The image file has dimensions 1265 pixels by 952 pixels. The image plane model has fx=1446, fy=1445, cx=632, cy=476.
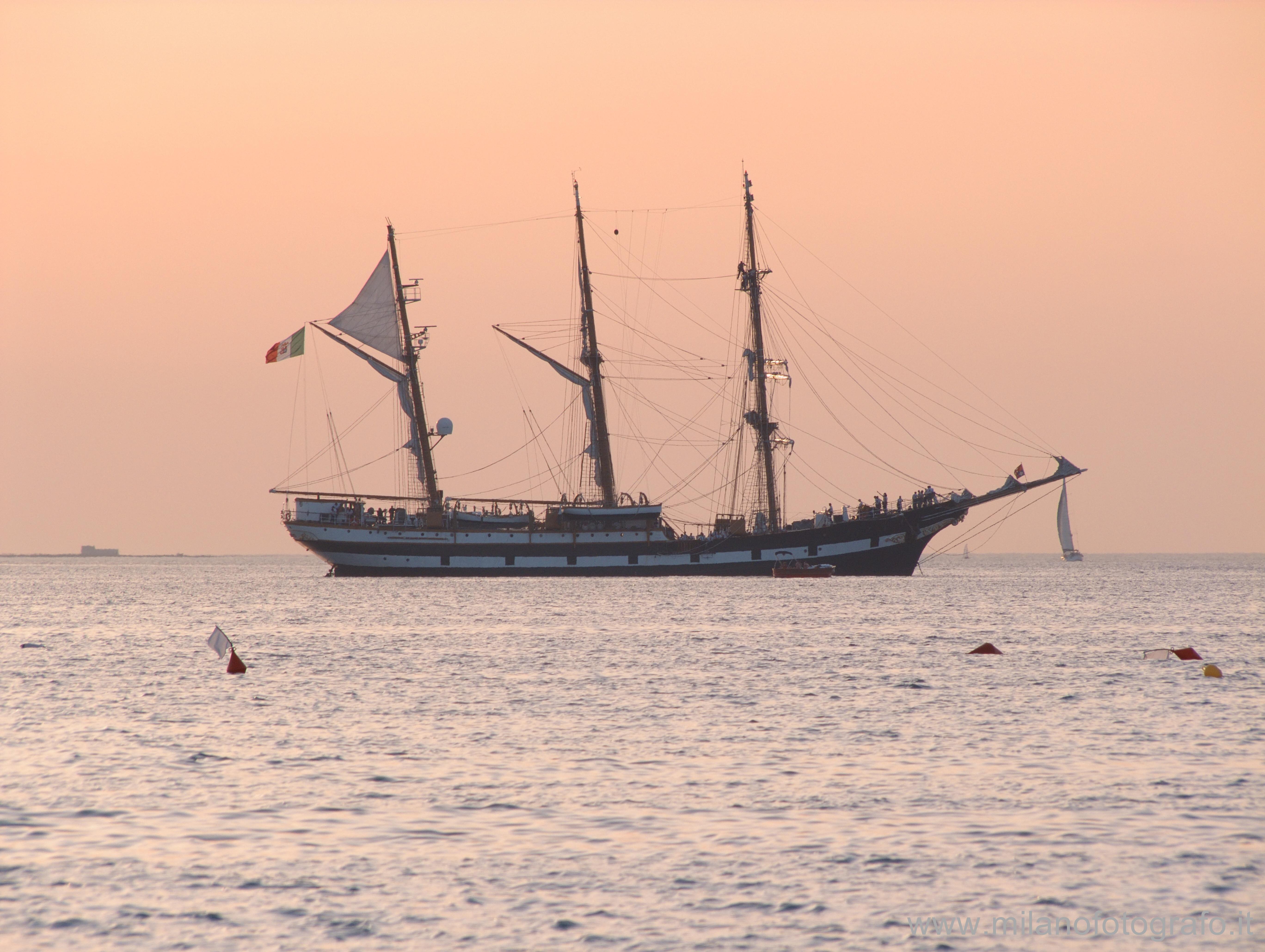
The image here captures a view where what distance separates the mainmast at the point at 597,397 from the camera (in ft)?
371

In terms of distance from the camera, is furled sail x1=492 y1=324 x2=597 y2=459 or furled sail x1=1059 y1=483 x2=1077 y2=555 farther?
furled sail x1=1059 y1=483 x2=1077 y2=555

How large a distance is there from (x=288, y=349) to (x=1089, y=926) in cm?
9219

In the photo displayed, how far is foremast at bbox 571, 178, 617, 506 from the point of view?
113 m

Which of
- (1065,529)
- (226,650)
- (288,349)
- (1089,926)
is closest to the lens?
(1089,926)

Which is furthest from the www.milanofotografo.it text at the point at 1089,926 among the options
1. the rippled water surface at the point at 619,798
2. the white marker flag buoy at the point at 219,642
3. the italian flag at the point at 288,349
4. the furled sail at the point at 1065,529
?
the furled sail at the point at 1065,529

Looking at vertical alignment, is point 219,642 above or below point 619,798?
above

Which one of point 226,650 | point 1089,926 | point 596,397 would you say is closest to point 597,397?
point 596,397

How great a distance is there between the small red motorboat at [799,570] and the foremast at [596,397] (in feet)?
46.0

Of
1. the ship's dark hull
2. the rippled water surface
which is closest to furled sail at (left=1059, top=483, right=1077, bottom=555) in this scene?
the ship's dark hull

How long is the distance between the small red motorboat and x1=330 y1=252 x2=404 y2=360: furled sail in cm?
3452

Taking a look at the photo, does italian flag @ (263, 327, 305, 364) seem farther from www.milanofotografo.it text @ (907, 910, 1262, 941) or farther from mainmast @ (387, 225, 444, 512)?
www.milanofotografo.it text @ (907, 910, 1262, 941)

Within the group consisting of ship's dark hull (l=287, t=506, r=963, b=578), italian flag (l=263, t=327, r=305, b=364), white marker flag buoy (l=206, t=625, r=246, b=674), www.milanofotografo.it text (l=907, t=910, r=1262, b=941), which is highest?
italian flag (l=263, t=327, r=305, b=364)

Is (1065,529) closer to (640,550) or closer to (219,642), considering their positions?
(640,550)

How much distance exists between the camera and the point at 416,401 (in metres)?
116
